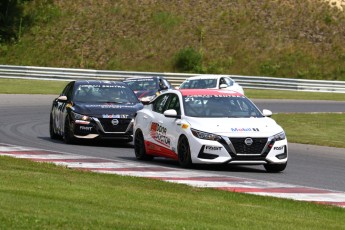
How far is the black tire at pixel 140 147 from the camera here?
66.5ft

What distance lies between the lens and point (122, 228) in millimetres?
9750

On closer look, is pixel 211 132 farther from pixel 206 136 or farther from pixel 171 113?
pixel 171 113

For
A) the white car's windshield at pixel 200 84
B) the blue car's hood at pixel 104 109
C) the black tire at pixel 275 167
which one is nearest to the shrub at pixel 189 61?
the white car's windshield at pixel 200 84

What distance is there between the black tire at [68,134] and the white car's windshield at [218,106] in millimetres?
4534

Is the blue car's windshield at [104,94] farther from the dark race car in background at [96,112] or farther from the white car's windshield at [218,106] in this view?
the white car's windshield at [218,106]

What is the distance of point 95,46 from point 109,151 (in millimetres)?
44504

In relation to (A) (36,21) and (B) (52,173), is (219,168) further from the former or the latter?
(A) (36,21)

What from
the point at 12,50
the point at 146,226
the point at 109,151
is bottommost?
the point at 12,50

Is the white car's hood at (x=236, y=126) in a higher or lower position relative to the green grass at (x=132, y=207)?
lower

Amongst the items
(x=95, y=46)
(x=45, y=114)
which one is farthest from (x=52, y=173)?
(x=95, y=46)

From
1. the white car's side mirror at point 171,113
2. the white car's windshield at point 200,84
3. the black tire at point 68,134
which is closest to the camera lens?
the white car's side mirror at point 171,113

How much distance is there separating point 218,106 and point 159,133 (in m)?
1.20

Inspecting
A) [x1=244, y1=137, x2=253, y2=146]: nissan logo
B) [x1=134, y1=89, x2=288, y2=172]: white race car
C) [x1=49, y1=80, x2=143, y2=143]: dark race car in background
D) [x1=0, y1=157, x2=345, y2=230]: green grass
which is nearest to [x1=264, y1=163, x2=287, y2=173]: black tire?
[x1=134, y1=89, x2=288, y2=172]: white race car

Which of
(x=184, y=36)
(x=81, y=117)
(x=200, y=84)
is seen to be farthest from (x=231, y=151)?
(x=184, y=36)
